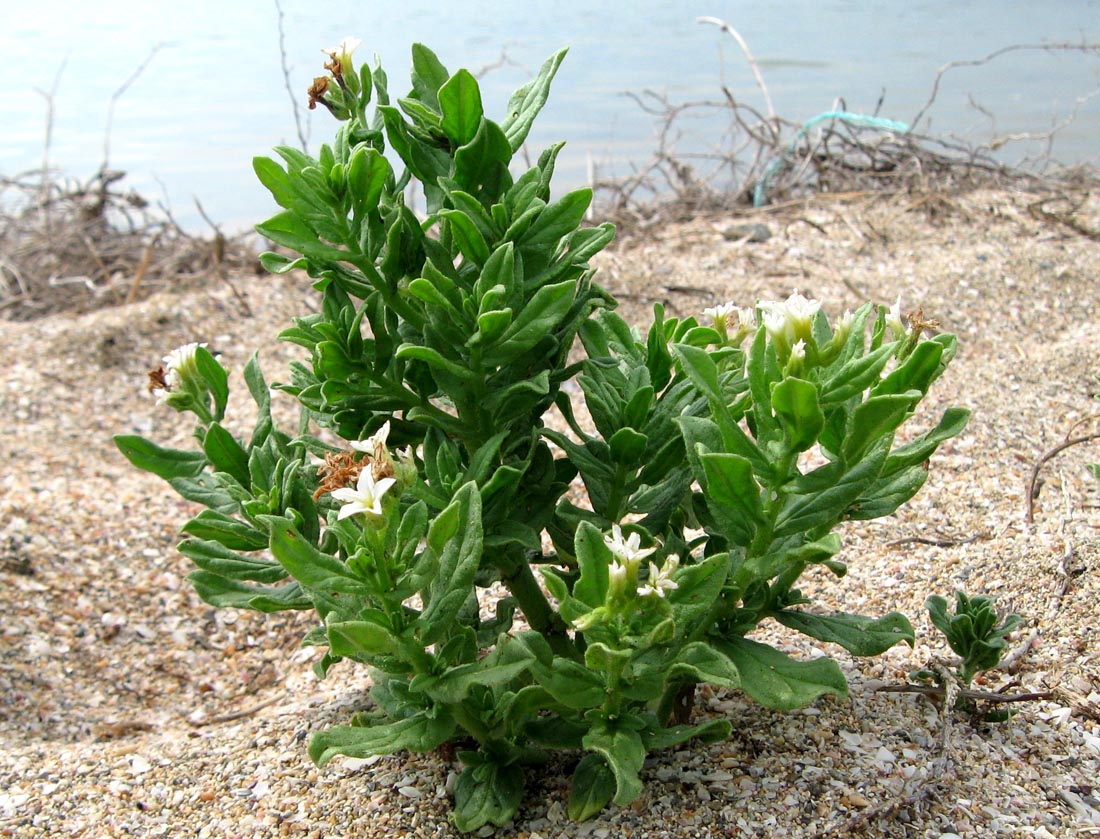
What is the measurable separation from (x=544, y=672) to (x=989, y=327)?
324 centimetres

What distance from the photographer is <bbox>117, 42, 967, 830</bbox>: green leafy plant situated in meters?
1.50

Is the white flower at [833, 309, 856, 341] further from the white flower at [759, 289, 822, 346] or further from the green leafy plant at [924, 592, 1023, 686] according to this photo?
the green leafy plant at [924, 592, 1023, 686]

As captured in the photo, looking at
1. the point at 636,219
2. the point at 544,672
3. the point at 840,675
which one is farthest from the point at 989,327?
the point at 544,672

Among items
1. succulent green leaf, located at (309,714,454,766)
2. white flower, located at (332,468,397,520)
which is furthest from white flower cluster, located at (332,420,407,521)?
Answer: succulent green leaf, located at (309,714,454,766)

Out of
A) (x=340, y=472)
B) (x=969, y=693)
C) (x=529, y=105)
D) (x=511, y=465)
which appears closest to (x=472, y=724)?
(x=511, y=465)

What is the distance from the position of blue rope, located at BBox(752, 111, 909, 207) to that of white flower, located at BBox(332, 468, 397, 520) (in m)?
4.48

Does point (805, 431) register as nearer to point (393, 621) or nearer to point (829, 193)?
point (393, 621)

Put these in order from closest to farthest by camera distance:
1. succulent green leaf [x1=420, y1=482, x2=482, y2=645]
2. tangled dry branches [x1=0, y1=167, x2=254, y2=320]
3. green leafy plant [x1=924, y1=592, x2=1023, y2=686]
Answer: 1. succulent green leaf [x1=420, y1=482, x2=482, y2=645]
2. green leafy plant [x1=924, y1=592, x2=1023, y2=686]
3. tangled dry branches [x1=0, y1=167, x2=254, y2=320]

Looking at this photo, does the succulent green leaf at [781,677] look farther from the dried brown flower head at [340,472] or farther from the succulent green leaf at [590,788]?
the dried brown flower head at [340,472]

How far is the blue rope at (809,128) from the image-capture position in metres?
Result: 5.42

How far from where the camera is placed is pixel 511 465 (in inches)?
69.2

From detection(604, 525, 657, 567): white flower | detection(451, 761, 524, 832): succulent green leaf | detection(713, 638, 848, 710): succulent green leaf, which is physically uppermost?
detection(604, 525, 657, 567): white flower

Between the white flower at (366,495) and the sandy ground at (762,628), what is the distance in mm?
735

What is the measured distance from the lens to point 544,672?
5.16 feet
